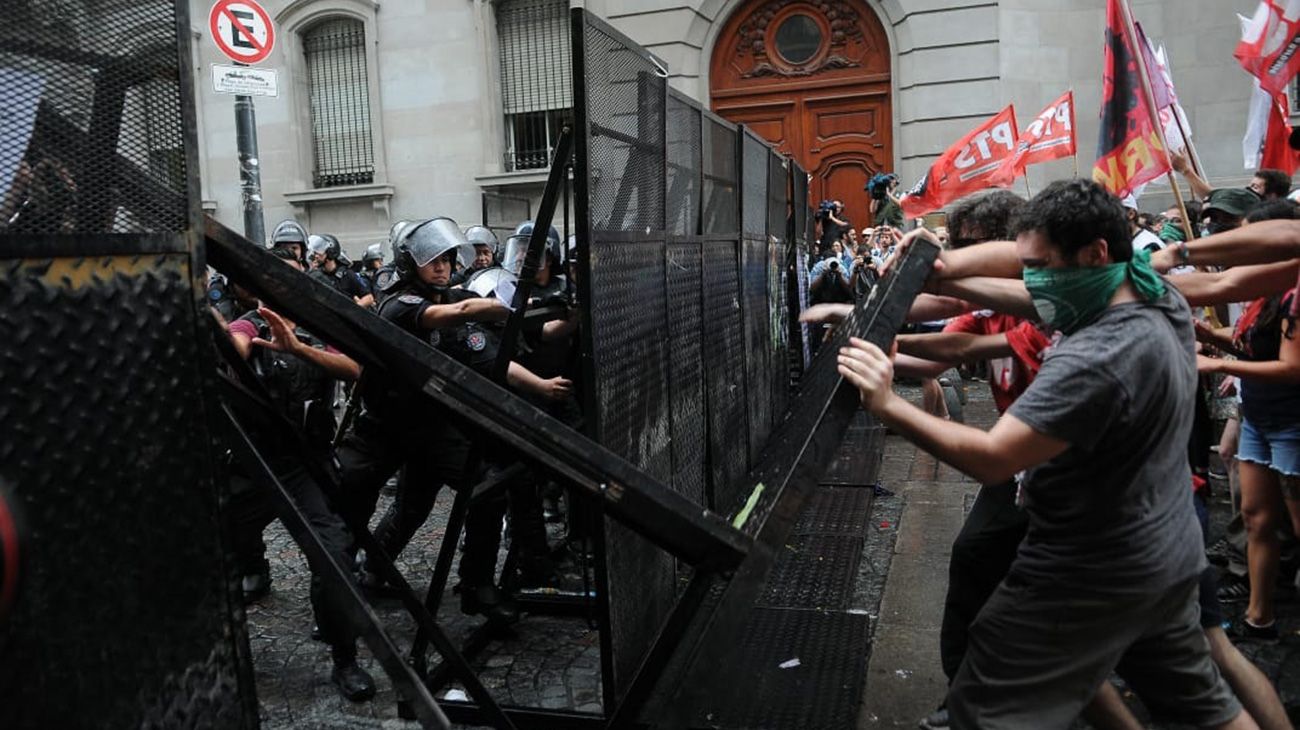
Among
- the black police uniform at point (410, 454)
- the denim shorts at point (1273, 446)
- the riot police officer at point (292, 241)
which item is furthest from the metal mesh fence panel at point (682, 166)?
the riot police officer at point (292, 241)

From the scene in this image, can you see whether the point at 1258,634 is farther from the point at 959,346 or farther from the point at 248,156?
the point at 248,156

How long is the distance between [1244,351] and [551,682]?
339 centimetres

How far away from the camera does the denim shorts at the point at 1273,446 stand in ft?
14.3

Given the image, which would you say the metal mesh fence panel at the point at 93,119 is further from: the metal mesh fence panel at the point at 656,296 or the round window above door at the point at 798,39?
the round window above door at the point at 798,39

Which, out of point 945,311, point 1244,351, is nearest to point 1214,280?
point 945,311

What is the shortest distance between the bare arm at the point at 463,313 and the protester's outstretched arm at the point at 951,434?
2.28 metres

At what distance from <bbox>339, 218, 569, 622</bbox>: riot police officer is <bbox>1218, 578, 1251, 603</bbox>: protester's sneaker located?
338cm

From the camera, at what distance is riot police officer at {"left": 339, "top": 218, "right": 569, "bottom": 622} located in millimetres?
4777

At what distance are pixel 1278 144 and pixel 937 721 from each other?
488 centimetres

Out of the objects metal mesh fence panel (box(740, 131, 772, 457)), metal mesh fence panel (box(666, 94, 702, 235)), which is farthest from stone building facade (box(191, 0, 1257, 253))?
metal mesh fence panel (box(666, 94, 702, 235))

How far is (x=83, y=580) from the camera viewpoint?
1.77m

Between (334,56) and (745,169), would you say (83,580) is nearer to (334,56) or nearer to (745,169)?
(745,169)

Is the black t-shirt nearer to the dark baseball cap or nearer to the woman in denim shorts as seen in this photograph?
the woman in denim shorts

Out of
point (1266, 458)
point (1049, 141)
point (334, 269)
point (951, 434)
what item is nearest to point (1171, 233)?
point (1049, 141)
